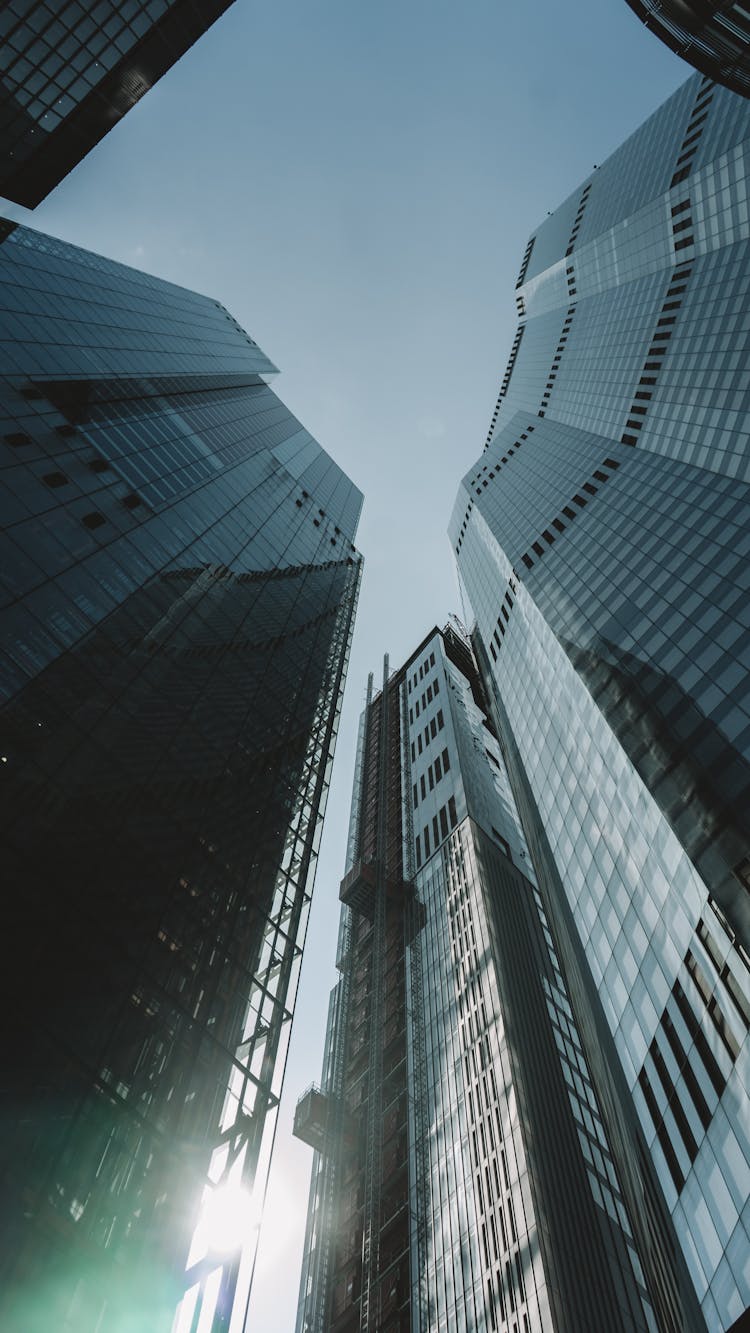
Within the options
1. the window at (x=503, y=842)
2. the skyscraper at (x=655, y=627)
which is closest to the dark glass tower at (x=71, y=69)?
the skyscraper at (x=655, y=627)

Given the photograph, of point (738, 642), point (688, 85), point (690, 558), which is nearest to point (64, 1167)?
point (738, 642)

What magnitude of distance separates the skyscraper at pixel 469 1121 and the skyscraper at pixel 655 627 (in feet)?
16.7

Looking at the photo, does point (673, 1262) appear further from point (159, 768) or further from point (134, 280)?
point (134, 280)

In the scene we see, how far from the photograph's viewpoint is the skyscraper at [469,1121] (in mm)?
39656

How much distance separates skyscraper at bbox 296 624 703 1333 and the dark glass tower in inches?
2271

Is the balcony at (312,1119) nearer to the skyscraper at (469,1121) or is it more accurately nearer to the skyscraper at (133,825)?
the skyscraper at (469,1121)

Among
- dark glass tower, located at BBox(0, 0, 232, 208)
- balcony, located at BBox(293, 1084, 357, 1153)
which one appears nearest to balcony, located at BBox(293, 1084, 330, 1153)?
balcony, located at BBox(293, 1084, 357, 1153)

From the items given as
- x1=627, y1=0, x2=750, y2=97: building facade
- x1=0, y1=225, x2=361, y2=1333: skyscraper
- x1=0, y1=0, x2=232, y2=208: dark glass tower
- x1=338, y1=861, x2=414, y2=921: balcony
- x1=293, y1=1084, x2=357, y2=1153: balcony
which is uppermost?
x1=627, y1=0, x2=750, y2=97: building facade

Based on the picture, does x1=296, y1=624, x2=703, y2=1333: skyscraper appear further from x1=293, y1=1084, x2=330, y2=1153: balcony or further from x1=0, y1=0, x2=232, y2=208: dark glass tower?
x1=0, y1=0, x2=232, y2=208: dark glass tower

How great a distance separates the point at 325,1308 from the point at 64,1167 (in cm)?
4837

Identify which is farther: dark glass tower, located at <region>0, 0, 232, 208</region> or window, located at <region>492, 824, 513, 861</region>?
window, located at <region>492, 824, 513, 861</region>

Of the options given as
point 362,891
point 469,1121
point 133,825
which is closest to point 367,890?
point 362,891

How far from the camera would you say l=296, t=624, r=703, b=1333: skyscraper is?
130 ft

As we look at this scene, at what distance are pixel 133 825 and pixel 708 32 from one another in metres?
72.5
